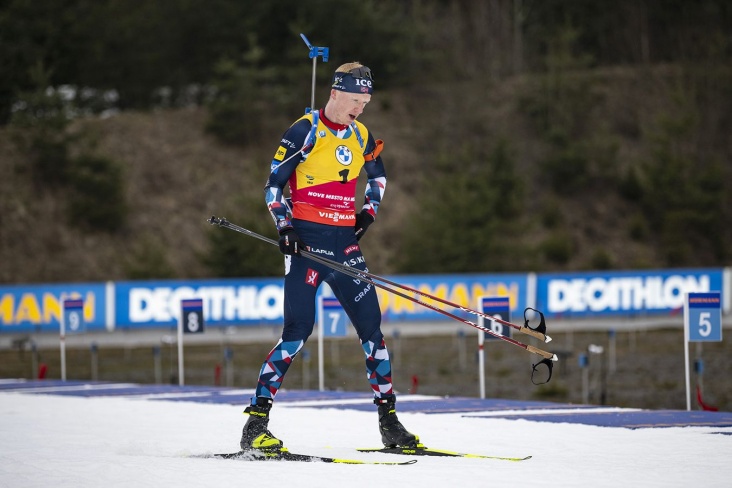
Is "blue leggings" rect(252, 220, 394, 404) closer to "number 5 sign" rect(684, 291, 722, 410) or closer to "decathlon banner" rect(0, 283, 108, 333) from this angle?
"number 5 sign" rect(684, 291, 722, 410)

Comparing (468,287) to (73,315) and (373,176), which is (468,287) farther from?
(373,176)

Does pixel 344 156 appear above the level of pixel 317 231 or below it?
above

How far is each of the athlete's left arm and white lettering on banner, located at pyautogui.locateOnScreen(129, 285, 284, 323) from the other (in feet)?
70.4

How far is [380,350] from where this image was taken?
8.57m

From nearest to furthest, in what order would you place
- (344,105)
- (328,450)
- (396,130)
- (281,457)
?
(281,457) → (328,450) → (344,105) → (396,130)

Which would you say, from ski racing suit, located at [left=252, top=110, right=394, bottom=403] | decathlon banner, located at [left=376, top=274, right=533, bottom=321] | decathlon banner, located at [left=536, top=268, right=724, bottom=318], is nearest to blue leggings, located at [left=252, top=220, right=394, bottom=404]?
ski racing suit, located at [left=252, top=110, right=394, bottom=403]

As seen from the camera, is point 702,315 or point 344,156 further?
point 702,315

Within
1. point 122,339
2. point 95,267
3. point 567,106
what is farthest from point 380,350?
point 567,106

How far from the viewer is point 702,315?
1263 centimetres

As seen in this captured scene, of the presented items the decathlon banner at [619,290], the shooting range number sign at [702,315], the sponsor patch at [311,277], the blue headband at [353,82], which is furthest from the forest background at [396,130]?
the sponsor patch at [311,277]

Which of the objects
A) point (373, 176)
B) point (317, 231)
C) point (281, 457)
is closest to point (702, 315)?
point (373, 176)

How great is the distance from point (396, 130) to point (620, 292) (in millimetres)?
28429

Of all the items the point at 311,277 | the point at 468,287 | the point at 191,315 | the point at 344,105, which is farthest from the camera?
the point at 468,287

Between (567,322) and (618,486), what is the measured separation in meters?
26.4
